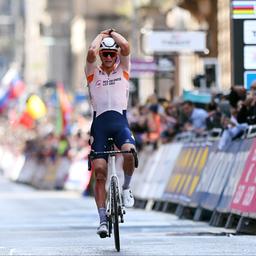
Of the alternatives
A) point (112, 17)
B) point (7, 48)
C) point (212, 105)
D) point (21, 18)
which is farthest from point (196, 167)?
point (7, 48)

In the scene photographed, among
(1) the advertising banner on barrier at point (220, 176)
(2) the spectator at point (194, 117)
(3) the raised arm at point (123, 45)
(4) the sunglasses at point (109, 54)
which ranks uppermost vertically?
(3) the raised arm at point (123, 45)

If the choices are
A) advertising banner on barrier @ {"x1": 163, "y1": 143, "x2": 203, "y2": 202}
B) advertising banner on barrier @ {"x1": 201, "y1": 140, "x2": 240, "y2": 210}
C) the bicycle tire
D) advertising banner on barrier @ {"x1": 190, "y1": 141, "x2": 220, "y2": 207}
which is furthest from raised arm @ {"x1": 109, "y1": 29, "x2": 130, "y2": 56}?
advertising banner on barrier @ {"x1": 163, "y1": 143, "x2": 203, "y2": 202}

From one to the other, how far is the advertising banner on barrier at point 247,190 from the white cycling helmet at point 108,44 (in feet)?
11.0

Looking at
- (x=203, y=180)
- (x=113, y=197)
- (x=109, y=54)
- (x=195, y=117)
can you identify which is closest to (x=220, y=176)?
(x=203, y=180)

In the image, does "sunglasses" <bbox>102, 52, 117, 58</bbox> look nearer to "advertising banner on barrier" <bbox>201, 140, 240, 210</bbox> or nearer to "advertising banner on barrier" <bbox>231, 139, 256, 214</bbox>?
"advertising banner on barrier" <bbox>231, 139, 256, 214</bbox>

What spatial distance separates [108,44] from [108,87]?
444 mm

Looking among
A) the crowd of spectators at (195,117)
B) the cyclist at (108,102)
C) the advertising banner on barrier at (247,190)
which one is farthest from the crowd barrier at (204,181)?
the cyclist at (108,102)

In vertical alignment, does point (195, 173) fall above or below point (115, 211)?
below

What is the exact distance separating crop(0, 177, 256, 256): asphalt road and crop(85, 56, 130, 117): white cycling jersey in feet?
4.62

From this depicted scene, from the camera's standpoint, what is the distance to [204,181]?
2203 cm

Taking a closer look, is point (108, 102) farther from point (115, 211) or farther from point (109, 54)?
point (115, 211)

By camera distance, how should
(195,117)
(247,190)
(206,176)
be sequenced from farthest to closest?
1. (195,117)
2. (206,176)
3. (247,190)

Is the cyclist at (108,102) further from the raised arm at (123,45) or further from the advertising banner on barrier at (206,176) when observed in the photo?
the advertising banner on barrier at (206,176)

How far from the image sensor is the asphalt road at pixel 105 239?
1445 cm
